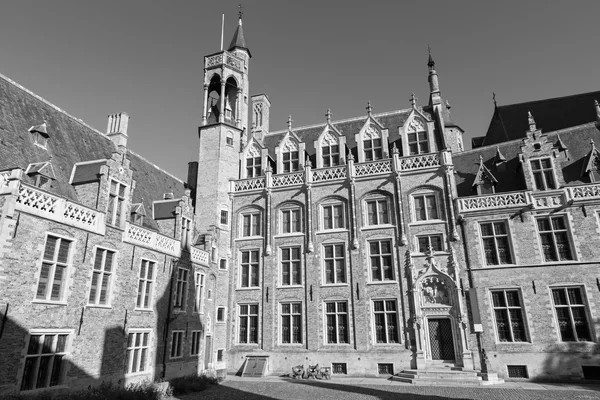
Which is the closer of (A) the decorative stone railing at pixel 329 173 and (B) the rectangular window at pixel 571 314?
(B) the rectangular window at pixel 571 314

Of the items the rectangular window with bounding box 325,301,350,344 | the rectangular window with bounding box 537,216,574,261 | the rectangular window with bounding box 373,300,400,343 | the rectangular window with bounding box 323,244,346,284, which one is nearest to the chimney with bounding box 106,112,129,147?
the rectangular window with bounding box 323,244,346,284

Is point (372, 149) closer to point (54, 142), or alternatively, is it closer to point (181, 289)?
point (181, 289)

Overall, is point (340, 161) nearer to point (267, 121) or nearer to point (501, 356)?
point (267, 121)

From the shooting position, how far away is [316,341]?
23984 mm

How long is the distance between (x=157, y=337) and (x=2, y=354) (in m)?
7.77

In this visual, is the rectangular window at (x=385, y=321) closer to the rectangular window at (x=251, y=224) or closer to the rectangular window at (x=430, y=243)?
the rectangular window at (x=430, y=243)

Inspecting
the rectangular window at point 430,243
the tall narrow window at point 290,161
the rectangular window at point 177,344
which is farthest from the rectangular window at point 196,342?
the rectangular window at point 430,243

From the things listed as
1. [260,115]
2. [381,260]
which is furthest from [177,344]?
[260,115]

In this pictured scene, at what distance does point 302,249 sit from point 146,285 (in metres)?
10.3

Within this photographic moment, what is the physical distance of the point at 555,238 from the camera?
21.7 m

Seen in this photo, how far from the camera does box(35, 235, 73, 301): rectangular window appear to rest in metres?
14.1

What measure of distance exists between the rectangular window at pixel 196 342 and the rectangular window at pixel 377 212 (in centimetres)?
1252

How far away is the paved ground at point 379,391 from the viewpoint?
1606 centimetres

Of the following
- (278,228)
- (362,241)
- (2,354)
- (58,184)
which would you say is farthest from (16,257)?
(362,241)
